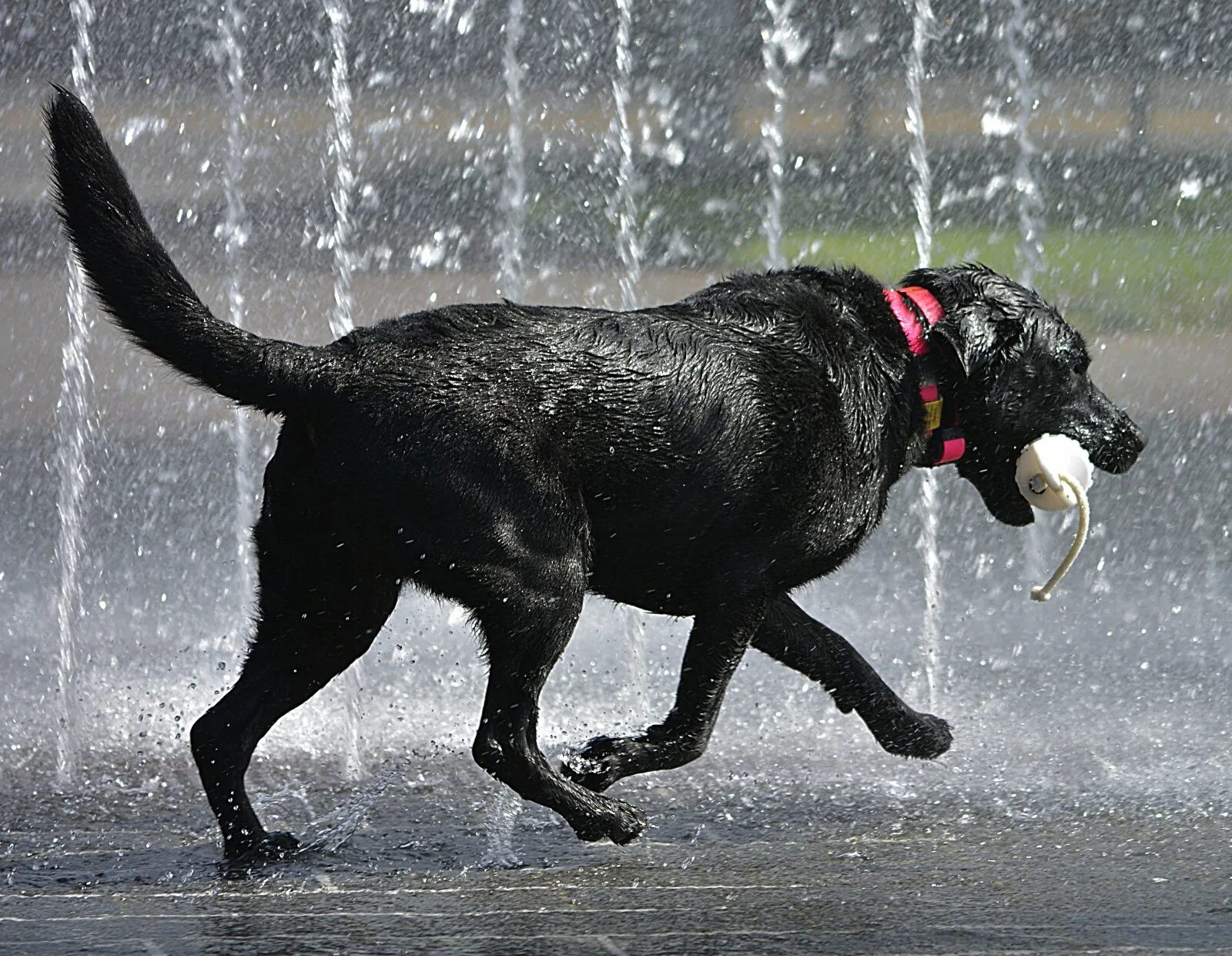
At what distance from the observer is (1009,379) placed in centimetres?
443

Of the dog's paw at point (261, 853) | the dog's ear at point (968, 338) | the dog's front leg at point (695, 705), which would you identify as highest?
the dog's ear at point (968, 338)

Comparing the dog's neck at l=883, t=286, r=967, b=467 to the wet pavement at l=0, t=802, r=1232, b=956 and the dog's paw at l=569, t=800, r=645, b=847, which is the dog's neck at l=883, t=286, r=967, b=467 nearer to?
the wet pavement at l=0, t=802, r=1232, b=956

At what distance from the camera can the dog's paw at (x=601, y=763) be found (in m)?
4.02

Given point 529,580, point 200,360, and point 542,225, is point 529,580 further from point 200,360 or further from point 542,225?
point 542,225

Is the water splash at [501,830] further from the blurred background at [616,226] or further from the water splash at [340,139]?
the water splash at [340,139]

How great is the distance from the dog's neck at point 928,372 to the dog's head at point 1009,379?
3 centimetres

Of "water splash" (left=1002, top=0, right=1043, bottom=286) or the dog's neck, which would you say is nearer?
the dog's neck

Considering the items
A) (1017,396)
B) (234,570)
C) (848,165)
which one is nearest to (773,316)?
(1017,396)

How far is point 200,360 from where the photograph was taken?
370cm

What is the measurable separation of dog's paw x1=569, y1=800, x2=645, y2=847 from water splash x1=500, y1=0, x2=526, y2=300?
23.5ft

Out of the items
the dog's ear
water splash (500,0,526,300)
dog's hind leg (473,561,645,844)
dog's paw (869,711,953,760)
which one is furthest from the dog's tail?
water splash (500,0,526,300)

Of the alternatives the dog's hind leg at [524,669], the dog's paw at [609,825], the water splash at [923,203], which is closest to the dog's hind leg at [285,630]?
the dog's hind leg at [524,669]

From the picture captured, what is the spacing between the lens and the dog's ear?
435cm

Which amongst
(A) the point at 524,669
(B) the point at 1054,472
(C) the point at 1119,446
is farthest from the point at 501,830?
(C) the point at 1119,446
